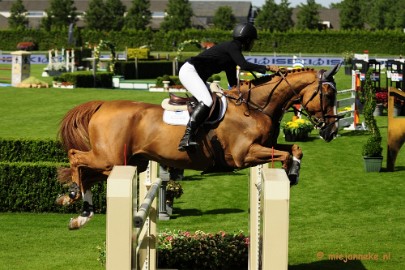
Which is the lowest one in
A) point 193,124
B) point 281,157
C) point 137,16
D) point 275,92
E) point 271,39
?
point 271,39

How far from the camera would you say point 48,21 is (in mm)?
124125

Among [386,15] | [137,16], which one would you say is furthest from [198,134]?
[386,15]

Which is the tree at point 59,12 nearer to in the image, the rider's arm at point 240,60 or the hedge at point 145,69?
the hedge at point 145,69

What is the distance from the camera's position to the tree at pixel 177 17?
127 m

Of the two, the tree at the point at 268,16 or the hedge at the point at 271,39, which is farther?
the tree at the point at 268,16

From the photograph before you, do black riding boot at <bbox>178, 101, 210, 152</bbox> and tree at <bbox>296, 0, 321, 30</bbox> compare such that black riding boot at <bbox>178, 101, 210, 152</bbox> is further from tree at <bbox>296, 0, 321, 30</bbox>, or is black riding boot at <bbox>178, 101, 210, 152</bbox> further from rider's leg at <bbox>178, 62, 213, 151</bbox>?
tree at <bbox>296, 0, 321, 30</bbox>

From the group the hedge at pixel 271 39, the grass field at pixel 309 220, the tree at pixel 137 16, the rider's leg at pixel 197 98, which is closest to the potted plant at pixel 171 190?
the grass field at pixel 309 220

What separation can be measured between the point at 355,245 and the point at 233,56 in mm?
5262

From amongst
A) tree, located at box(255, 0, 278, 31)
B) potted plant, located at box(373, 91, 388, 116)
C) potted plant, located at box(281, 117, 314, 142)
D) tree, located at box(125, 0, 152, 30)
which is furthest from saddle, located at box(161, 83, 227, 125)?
tree, located at box(255, 0, 278, 31)

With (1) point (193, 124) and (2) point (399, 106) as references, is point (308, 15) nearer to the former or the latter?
(2) point (399, 106)

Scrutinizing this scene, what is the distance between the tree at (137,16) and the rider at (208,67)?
115 m

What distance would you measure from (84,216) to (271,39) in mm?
80729

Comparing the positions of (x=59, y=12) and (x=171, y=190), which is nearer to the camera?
(x=171, y=190)

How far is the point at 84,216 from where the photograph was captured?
10.8 m
